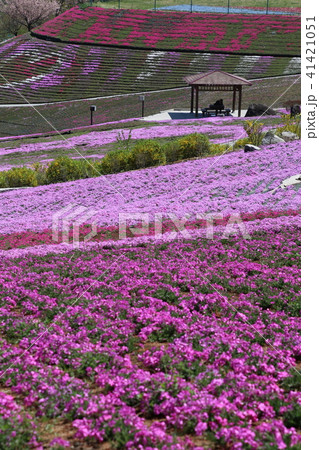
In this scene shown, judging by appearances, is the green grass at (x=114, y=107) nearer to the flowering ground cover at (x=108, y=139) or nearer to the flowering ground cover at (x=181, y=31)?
the flowering ground cover at (x=108, y=139)

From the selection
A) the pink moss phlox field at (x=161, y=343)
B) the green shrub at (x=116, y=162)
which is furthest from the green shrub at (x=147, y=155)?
the pink moss phlox field at (x=161, y=343)

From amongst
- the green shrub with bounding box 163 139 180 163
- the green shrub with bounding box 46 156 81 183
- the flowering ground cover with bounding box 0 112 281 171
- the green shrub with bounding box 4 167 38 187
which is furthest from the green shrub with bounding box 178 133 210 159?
the green shrub with bounding box 4 167 38 187

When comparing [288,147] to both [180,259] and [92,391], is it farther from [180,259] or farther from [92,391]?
[92,391]

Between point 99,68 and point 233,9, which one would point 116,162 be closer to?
point 99,68

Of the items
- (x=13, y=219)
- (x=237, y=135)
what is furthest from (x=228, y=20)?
(x=13, y=219)

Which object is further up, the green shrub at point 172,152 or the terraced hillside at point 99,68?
the terraced hillside at point 99,68

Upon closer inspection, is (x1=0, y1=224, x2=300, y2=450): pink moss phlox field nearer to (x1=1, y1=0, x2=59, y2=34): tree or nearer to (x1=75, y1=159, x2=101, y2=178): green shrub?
(x1=75, y1=159, x2=101, y2=178): green shrub

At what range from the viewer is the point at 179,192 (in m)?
21.9

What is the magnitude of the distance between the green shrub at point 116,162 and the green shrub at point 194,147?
3152 mm

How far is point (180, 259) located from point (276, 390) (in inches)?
258

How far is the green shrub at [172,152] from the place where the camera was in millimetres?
29891

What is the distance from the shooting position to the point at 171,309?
10312mm

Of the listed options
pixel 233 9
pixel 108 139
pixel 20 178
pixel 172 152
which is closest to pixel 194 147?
pixel 172 152

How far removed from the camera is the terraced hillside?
67.9 metres
